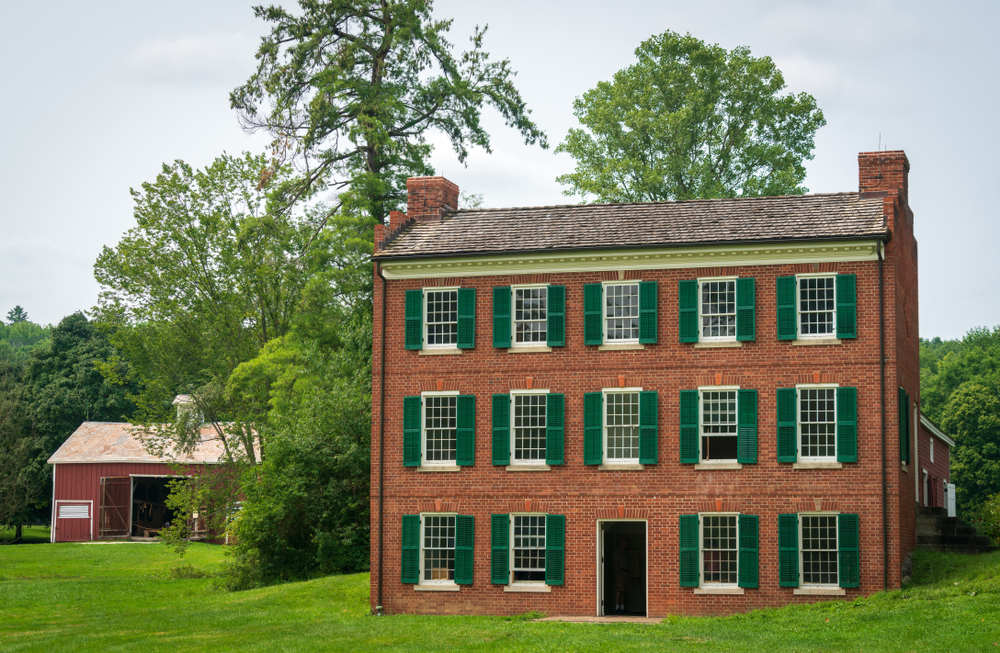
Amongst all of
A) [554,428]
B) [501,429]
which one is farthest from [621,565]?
[501,429]

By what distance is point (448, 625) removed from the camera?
1019 inches

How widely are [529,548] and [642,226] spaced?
29.0 ft

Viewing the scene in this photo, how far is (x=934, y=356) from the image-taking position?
88.8 m

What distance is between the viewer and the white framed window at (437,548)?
2866 cm

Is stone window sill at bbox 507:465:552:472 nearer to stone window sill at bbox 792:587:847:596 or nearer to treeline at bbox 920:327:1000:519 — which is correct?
stone window sill at bbox 792:587:847:596

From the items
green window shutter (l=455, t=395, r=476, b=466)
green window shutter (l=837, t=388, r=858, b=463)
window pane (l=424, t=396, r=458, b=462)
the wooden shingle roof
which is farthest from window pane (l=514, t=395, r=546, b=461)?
green window shutter (l=837, t=388, r=858, b=463)

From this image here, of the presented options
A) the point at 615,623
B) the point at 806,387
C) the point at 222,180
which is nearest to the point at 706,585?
the point at 615,623

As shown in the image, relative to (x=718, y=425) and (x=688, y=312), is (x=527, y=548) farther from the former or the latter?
(x=688, y=312)

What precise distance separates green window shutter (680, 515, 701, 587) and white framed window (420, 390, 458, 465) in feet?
20.5

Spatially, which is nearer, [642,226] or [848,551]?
[848,551]

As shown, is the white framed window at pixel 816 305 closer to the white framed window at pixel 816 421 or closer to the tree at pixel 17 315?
the white framed window at pixel 816 421

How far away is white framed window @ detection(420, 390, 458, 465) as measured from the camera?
29062 mm

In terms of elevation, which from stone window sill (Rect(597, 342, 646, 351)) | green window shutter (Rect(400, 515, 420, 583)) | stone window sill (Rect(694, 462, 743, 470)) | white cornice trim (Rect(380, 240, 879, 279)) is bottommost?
green window shutter (Rect(400, 515, 420, 583))

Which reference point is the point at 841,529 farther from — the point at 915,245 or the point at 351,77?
the point at 351,77
